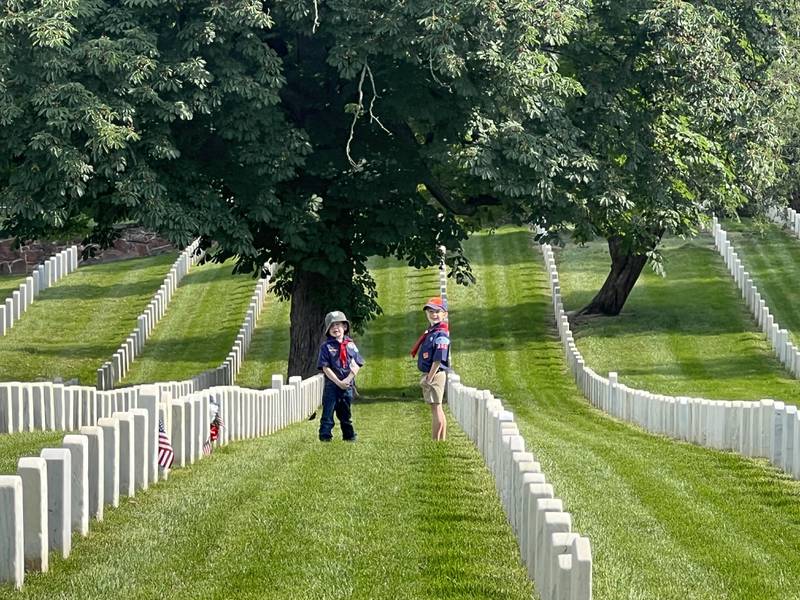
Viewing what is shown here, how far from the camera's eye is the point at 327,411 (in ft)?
64.0

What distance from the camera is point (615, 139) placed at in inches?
1298

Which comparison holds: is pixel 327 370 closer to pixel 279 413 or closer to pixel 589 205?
pixel 279 413

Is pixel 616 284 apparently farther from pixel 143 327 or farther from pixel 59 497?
pixel 59 497

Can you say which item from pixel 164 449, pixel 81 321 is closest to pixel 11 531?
pixel 164 449

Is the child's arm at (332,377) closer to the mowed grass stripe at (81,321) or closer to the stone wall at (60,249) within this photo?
the mowed grass stripe at (81,321)

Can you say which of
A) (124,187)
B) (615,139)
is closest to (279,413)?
(124,187)

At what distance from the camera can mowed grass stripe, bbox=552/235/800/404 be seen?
3831 cm

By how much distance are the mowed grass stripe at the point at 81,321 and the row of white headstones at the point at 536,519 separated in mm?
26737

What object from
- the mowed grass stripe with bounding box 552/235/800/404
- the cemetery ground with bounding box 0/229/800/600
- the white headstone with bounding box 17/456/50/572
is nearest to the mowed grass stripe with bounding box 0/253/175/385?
the mowed grass stripe with bounding box 552/235/800/404

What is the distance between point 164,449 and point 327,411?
4.82 m

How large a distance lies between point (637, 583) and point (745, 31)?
2693 centimetres

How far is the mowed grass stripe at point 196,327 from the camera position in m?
42.3

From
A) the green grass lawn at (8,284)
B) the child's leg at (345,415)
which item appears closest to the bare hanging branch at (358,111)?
the child's leg at (345,415)

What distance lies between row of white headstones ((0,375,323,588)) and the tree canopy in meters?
7.23
